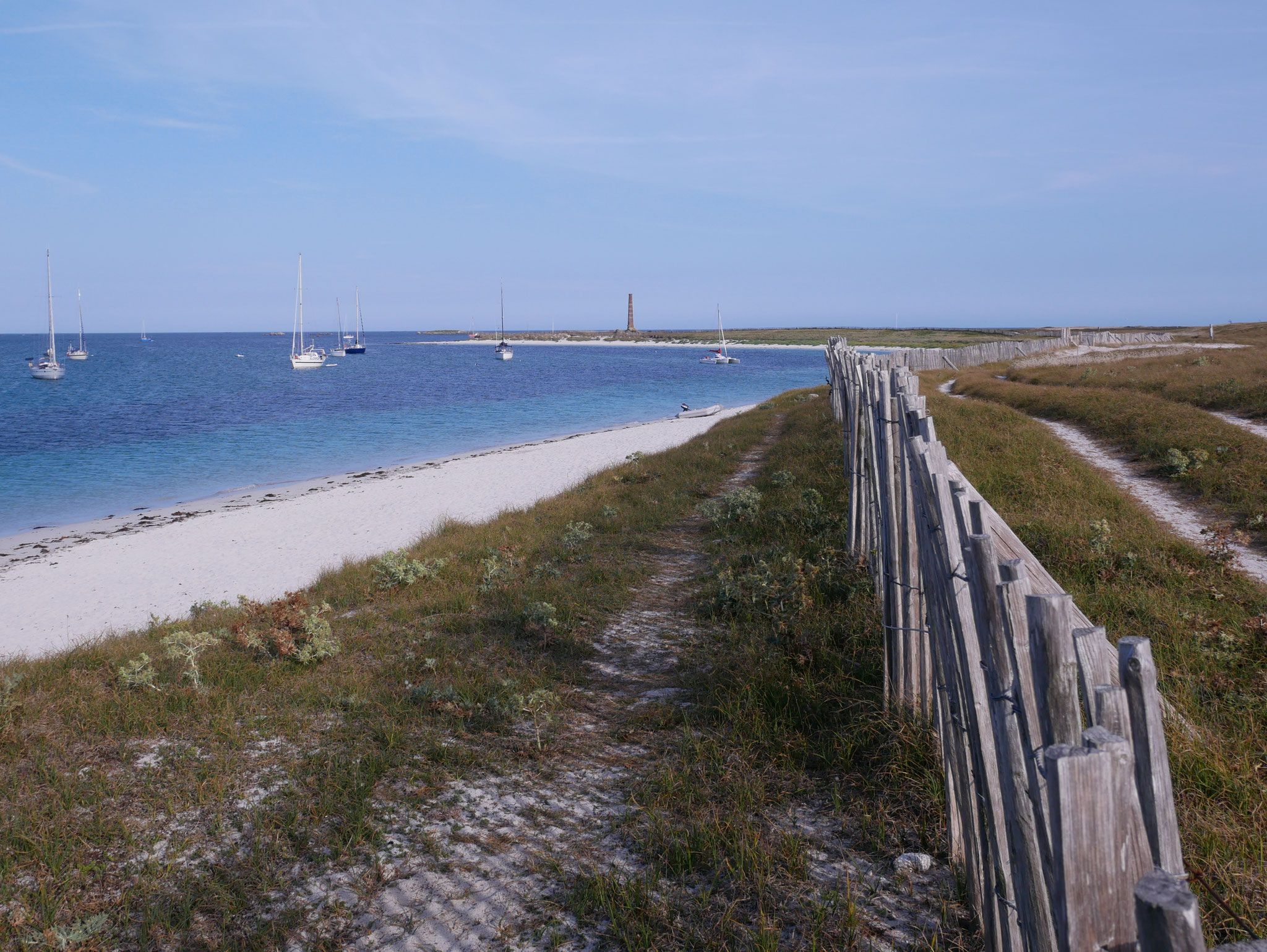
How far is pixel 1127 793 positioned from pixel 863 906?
6.08ft

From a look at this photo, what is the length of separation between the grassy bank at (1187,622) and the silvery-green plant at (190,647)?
6215 mm

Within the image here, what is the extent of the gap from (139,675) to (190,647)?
15.0 inches

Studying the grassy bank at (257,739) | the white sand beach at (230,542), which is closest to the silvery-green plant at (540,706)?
the grassy bank at (257,739)

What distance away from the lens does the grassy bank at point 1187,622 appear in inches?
107

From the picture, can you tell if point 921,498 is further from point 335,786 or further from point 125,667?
point 125,667

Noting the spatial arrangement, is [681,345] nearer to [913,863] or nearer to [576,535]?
[576,535]

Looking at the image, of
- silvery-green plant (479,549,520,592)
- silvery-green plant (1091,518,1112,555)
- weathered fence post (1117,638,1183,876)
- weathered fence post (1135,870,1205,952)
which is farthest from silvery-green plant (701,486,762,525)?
weathered fence post (1135,870,1205,952)

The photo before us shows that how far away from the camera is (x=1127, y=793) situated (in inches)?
56.2

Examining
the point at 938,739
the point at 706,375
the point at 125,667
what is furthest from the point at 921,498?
the point at 706,375

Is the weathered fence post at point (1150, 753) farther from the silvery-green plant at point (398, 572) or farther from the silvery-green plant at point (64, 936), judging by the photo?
the silvery-green plant at point (398, 572)

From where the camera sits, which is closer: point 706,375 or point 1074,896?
point 1074,896

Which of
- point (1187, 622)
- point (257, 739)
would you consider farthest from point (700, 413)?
point (257, 739)

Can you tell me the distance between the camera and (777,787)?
374cm

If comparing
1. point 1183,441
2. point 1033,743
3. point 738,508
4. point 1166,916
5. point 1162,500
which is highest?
point 1183,441
